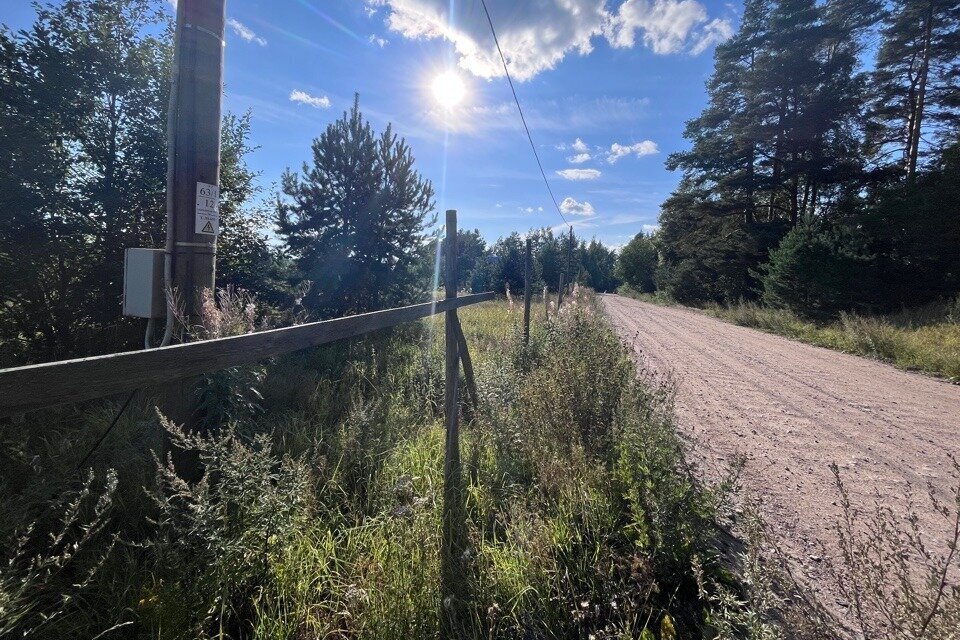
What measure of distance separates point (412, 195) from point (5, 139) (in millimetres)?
6108

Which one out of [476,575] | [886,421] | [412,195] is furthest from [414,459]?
[412,195]

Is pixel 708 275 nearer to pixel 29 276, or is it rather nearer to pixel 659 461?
pixel 659 461

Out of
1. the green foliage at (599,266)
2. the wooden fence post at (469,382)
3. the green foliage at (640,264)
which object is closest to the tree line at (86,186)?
the wooden fence post at (469,382)

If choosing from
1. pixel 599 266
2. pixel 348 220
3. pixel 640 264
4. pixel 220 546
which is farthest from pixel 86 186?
pixel 599 266

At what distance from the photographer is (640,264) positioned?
5153 cm

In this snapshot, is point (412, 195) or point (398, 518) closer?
point (398, 518)

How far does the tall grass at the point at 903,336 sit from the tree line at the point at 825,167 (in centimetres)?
207

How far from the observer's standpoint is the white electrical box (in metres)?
2.18

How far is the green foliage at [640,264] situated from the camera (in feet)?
165

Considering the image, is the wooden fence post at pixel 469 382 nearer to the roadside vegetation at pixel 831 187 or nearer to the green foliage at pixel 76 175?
the green foliage at pixel 76 175

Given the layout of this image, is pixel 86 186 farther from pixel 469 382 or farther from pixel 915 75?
pixel 915 75

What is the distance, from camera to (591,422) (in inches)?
123

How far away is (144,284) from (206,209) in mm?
553

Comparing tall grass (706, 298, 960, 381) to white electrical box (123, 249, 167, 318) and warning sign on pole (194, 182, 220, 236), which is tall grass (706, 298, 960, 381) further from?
white electrical box (123, 249, 167, 318)
